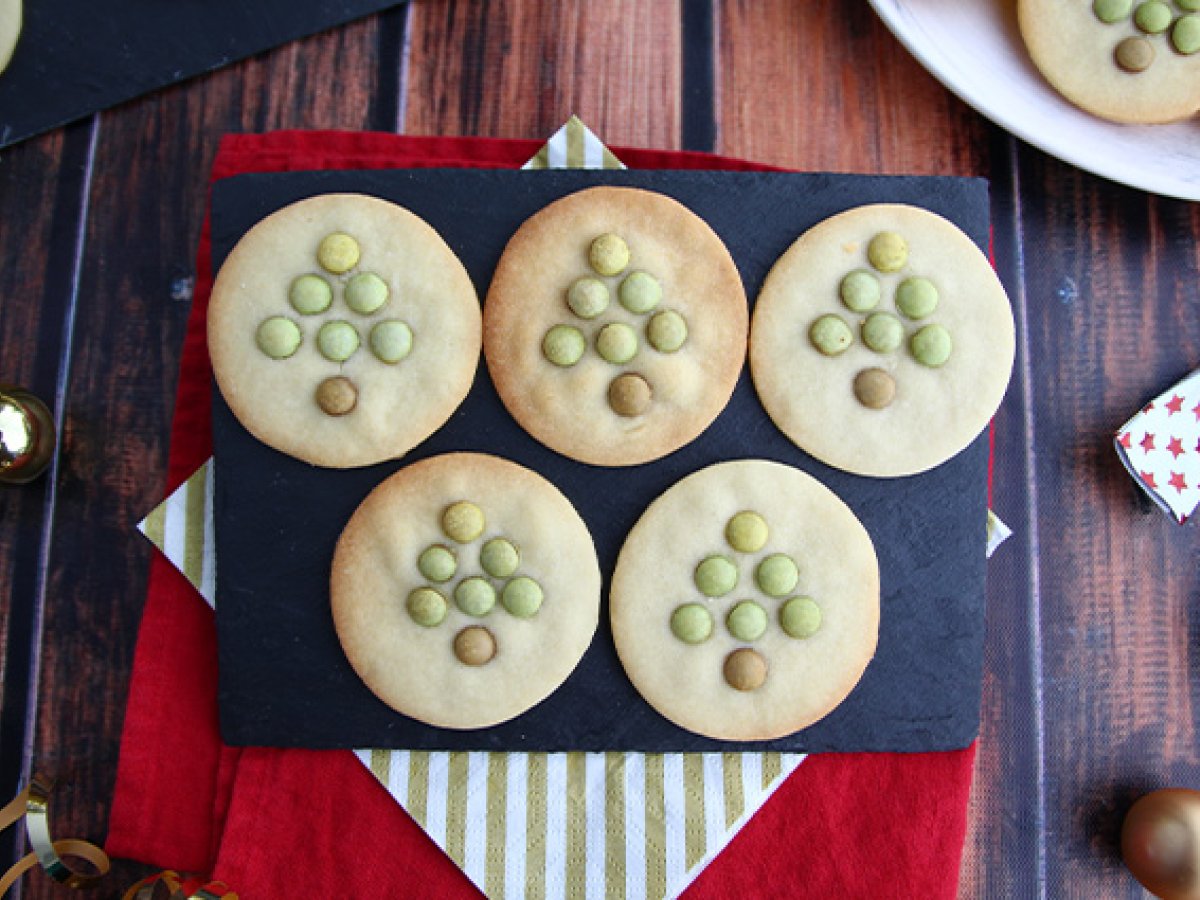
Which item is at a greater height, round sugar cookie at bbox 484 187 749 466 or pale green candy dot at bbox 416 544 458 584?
round sugar cookie at bbox 484 187 749 466

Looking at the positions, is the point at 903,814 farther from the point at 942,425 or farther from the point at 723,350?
the point at 723,350

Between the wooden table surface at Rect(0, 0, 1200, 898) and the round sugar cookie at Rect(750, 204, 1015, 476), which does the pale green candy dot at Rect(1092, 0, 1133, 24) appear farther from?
the round sugar cookie at Rect(750, 204, 1015, 476)

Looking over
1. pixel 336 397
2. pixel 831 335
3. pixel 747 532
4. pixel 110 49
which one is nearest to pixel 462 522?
pixel 336 397

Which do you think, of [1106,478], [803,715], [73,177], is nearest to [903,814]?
[803,715]

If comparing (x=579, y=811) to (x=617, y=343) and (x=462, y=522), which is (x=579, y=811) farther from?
(x=617, y=343)

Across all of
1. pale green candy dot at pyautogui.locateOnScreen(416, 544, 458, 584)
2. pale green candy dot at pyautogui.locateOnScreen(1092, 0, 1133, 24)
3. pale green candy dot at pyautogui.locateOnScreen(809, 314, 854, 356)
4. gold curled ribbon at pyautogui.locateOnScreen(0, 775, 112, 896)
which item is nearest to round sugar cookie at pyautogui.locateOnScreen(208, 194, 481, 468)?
pale green candy dot at pyautogui.locateOnScreen(416, 544, 458, 584)
